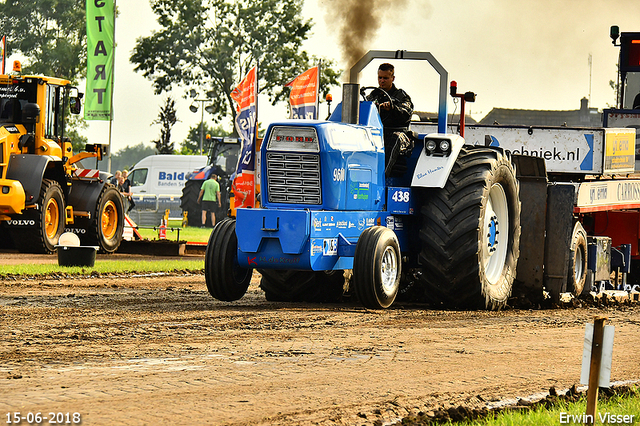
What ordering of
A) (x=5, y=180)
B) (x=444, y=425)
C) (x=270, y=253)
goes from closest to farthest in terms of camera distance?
1. (x=444, y=425)
2. (x=270, y=253)
3. (x=5, y=180)

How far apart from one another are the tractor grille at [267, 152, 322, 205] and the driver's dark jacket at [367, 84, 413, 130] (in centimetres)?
125

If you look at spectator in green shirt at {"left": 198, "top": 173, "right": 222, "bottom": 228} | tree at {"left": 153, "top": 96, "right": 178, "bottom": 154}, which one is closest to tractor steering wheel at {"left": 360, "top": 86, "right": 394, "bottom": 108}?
spectator in green shirt at {"left": 198, "top": 173, "right": 222, "bottom": 228}

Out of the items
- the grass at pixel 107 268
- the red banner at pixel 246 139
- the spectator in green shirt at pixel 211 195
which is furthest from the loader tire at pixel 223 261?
the spectator in green shirt at pixel 211 195

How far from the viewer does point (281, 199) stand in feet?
30.3

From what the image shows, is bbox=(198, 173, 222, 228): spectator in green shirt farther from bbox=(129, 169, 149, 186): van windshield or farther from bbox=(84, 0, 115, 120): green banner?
bbox=(129, 169, 149, 186): van windshield

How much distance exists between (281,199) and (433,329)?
2.14 metres

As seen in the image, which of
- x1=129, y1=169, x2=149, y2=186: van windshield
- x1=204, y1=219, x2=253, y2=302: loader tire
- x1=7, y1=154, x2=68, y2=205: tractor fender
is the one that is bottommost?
x1=204, y1=219, x2=253, y2=302: loader tire

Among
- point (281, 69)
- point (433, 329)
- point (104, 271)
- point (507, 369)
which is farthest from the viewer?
point (281, 69)

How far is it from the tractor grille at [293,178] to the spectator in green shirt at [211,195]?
21.6m

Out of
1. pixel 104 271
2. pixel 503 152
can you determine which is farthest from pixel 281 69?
pixel 503 152

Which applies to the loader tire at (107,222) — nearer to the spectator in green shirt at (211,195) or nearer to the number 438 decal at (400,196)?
the number 438 decal at (400,196)

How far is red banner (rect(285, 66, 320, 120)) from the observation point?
21.1 meters

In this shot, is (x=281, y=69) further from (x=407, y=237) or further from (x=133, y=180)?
(x=407, y=237)

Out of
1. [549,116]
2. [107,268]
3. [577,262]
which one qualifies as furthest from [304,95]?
[549,116]
